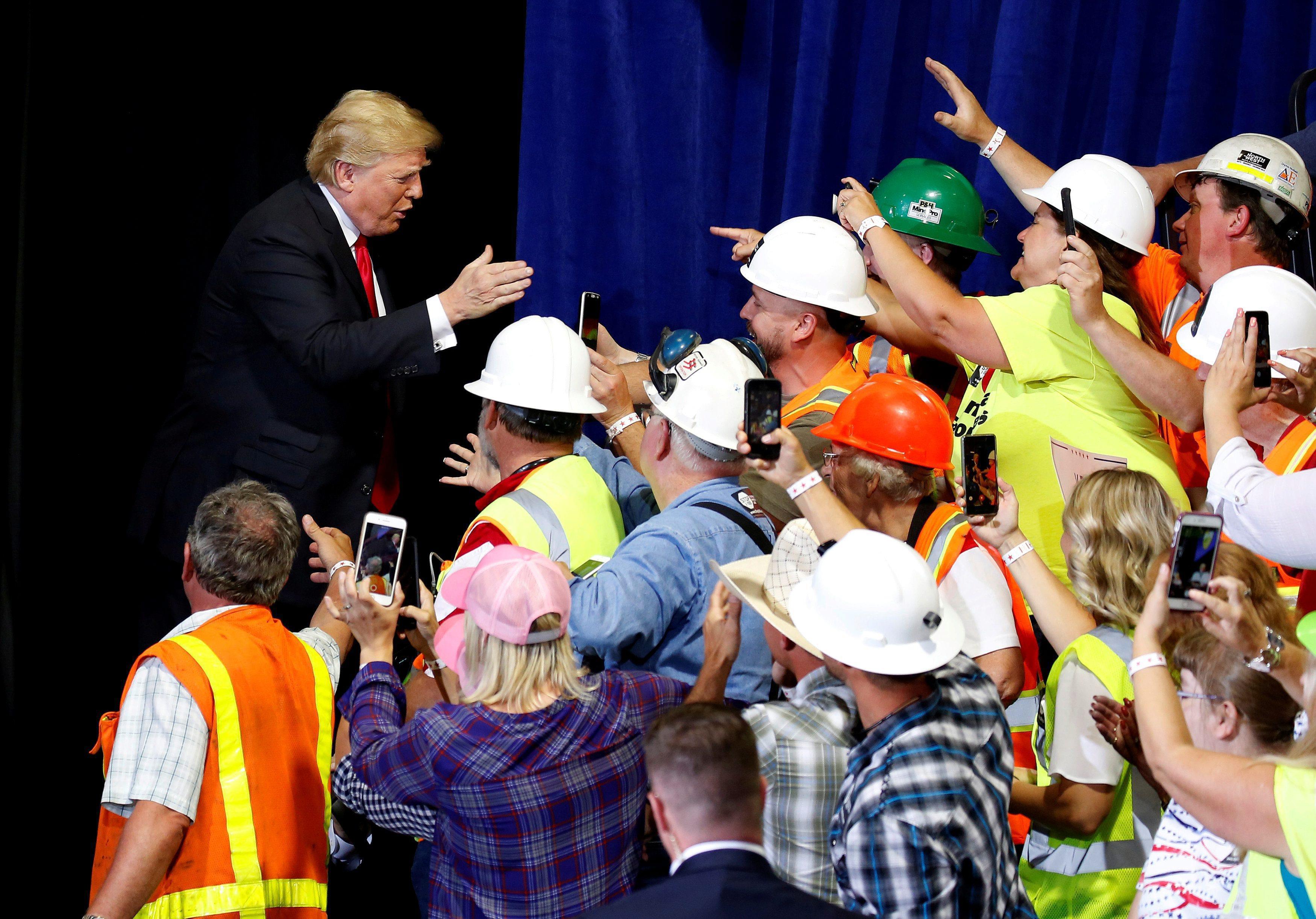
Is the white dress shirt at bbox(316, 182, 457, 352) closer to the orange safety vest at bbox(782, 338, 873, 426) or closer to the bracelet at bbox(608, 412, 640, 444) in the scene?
the bracelet at bbox(608, 412, 640, 444)

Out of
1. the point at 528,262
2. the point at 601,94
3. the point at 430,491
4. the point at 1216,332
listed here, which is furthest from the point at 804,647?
the point at 430,491

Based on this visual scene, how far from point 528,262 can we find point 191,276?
4.18 feet

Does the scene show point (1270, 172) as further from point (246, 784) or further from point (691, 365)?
point (246, 784)

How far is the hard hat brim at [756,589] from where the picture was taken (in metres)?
2.29

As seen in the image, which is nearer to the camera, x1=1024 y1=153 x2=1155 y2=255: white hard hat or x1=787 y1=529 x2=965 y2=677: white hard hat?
x1=787 y1=529 x2=965 y2=677: white hard hat

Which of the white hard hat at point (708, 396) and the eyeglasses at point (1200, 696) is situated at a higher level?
the white hard hat at point (708, 396)

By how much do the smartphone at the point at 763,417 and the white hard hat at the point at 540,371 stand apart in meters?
0.93

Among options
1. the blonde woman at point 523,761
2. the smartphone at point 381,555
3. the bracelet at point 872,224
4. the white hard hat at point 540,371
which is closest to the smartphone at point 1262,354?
the bracelet at point 872,224

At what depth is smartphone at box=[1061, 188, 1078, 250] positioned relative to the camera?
10.7ft

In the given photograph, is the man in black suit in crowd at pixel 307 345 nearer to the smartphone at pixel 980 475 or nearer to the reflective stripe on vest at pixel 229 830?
the reflective stripe on vest at pixel 229 830

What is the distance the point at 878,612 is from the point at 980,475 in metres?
0.75

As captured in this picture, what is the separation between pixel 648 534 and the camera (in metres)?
2.82

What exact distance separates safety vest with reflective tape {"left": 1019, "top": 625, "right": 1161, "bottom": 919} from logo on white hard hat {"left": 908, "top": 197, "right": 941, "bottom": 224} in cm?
180

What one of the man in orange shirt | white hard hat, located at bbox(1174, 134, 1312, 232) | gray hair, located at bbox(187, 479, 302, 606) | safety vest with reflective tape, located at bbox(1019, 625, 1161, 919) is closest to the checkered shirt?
gray hair, located at bbox(187, 479, 302, 606)
